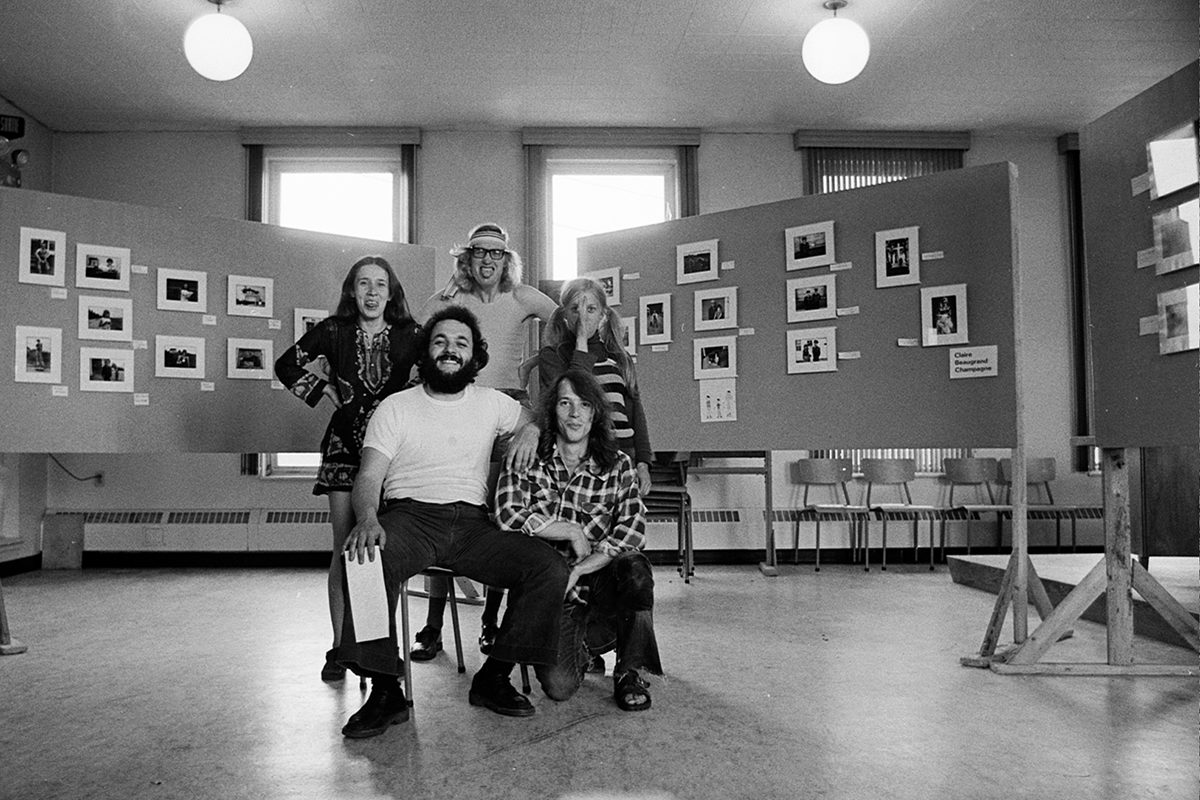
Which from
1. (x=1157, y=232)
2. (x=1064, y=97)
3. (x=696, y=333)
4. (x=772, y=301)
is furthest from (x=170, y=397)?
(x=1064, y=97)

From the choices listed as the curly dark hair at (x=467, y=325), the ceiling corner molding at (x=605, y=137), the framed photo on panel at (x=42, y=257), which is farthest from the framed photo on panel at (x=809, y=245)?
the ceiling corner molding at (x=605, y=137)

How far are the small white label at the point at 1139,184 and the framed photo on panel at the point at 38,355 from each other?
4.14m

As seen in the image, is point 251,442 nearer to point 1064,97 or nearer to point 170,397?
point 170,397

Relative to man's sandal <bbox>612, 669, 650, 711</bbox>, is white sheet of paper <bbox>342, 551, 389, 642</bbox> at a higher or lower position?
higher

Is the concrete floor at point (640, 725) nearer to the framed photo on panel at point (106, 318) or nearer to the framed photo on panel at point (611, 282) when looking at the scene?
the framed photo on panel at point (106, 318)

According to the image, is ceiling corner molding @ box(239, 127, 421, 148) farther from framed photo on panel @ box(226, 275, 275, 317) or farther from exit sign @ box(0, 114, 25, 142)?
framed photo on panel @ box(226, 275, 275, 317)

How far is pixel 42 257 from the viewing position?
371cm

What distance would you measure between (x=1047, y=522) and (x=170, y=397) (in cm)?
611

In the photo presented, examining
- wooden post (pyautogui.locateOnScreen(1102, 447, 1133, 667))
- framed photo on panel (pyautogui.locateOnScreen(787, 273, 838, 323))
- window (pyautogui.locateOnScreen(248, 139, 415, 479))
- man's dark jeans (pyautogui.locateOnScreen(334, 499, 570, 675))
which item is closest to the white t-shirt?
man's dark jeans (pyautogui.locateOnScreen(334, 499, 570, 675))

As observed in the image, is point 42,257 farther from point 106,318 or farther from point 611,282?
point 611,282

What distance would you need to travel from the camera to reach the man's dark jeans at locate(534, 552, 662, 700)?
2719mm

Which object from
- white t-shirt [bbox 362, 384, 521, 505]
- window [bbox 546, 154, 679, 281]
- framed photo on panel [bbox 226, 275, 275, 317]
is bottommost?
white t-shirt [bbox 362, 384, 521, 505]

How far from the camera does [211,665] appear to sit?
330 centimetres

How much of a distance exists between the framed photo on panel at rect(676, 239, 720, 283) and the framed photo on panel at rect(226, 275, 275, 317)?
1.89 meters
